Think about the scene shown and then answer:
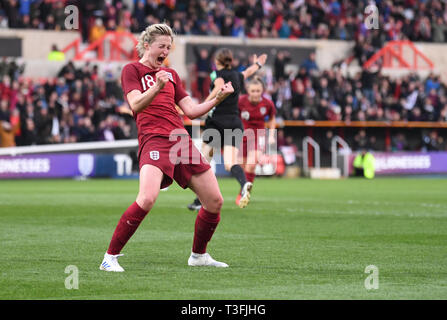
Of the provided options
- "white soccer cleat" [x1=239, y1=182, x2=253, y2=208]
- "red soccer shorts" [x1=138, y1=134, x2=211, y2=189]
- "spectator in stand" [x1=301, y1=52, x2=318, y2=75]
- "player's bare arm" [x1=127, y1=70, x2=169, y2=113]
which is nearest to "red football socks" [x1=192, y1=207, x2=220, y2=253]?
"red soccer shorts" [x1=138, y1=134, x2=211, y2=189]

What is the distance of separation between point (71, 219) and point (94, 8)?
21183 millimetres

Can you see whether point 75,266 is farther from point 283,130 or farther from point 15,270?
point 283,130

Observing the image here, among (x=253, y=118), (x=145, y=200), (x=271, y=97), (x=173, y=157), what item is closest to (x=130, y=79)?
(x=173, y=157)

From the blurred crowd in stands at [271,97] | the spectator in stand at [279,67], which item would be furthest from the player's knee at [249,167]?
the spectator in stand at [279,67]

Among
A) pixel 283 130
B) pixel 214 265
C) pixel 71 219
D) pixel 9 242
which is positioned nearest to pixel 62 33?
pixel 283 130

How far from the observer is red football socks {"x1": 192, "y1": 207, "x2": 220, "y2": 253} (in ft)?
26.2

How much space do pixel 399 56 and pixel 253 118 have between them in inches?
909

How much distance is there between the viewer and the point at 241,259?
849cm

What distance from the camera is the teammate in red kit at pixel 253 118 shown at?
53.2 feet

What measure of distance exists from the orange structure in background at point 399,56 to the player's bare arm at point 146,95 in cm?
3080

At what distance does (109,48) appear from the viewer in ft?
108

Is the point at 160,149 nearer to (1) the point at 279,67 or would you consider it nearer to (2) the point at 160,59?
(2) the point at 160,59

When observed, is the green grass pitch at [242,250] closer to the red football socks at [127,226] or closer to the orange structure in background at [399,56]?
the red football socks at [127,226]

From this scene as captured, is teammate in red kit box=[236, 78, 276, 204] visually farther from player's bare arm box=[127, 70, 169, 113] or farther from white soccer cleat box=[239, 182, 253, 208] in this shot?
player's bare arm box=[127, 70, 169, 113]
